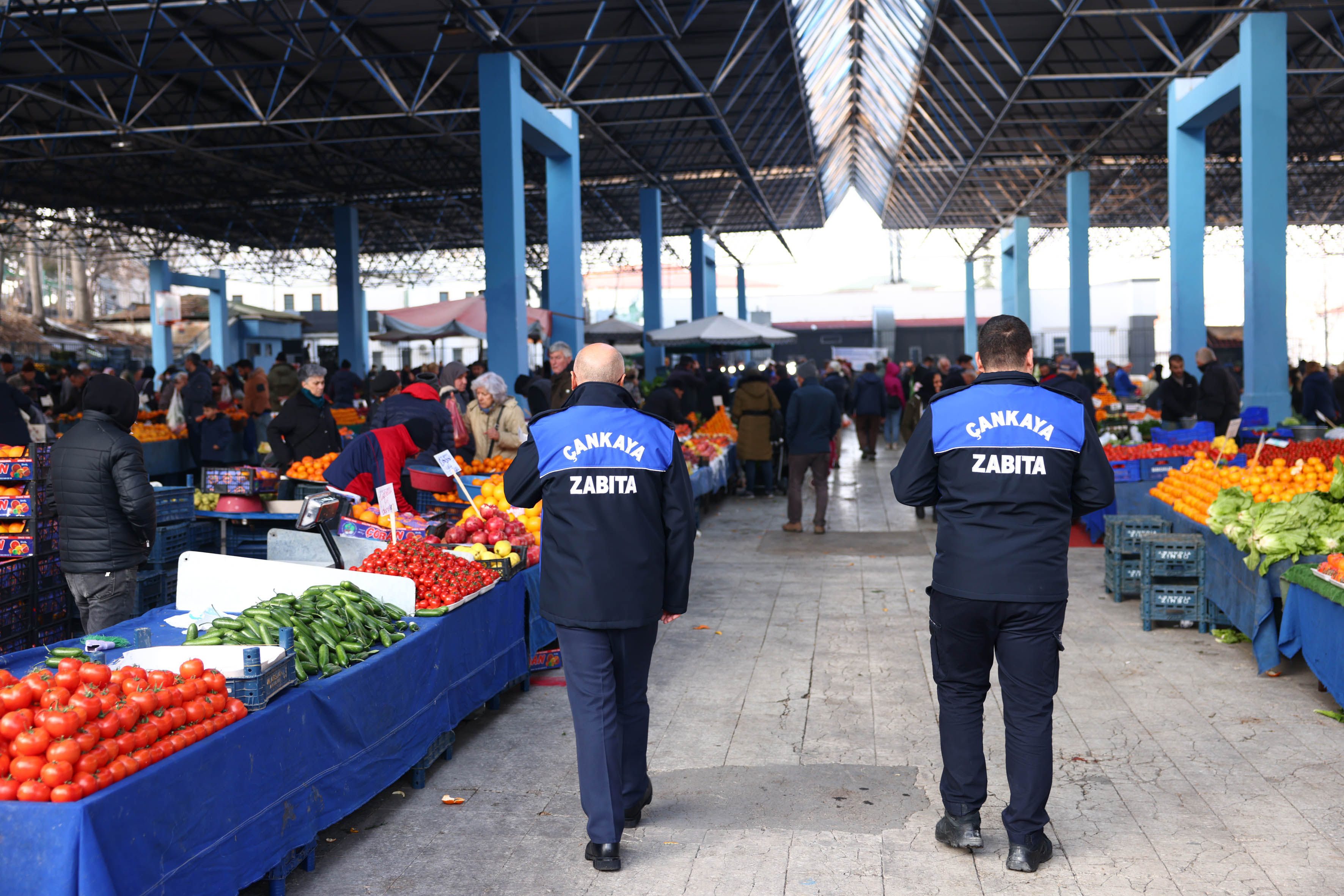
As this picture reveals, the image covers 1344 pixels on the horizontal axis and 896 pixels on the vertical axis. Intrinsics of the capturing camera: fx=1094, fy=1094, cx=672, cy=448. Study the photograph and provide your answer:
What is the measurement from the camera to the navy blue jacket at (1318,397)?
1352cm

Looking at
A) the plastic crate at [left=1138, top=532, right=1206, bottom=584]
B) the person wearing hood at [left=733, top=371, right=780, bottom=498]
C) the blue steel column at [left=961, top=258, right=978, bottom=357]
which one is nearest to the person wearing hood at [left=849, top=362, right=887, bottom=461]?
the person wearing hood at [left=733, top=371, right=780, bottom=498]

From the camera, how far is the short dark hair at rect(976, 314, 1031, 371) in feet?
10.9

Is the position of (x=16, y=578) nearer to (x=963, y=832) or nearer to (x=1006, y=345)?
(x=963, y=832)

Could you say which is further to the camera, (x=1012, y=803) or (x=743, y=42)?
(x=743, y=42)

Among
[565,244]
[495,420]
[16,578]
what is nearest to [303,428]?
[495,420]

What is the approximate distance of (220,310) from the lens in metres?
34.0

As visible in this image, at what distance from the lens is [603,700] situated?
337 cm

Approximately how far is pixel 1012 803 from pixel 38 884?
8.73 feet

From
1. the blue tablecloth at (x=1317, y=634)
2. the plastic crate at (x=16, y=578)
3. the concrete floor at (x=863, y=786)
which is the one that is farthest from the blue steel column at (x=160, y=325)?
the blue tablecloth at (x=1317, y=634)

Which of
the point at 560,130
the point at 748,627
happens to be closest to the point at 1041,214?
the point at 560,130

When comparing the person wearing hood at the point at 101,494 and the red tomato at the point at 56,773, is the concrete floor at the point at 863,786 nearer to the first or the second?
the red tomato at the point at 56,773

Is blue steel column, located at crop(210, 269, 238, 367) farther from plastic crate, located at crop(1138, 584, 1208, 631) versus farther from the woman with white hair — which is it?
plastic crate, located at crop(1138, 584, 1208, 631)

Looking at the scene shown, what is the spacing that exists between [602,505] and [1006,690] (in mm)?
1362

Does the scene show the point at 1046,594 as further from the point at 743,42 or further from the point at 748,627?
the point at 743,42
